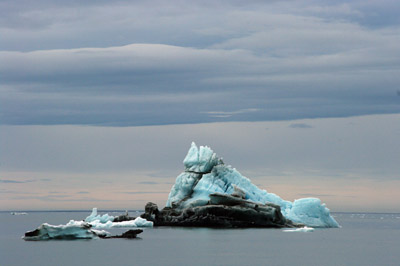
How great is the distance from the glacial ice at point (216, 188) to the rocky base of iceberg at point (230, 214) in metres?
1.13

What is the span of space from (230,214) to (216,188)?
3.35 m

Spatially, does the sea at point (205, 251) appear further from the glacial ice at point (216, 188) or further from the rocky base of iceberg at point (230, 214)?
the glacial ice at point (216, 188)

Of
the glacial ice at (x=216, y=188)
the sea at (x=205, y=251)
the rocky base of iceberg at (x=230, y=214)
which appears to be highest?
the glacial ice at (x=216, y=188)

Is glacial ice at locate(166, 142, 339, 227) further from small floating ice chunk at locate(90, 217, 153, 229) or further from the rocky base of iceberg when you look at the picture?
small floating ice chunk at locate(90, 217, 153, 229)

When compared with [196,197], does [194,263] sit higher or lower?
lower

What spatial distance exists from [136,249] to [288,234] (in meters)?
19.6

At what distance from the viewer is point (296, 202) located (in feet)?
216

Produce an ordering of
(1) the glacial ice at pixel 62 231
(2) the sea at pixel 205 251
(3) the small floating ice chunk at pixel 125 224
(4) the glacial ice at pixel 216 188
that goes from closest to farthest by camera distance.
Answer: (2) the sea at pixel 205 251 < (1) the glacial ice at pixel 62 231 < (3) the small floating ice chunk at pixel 125 224 < (4) the glacial ice at pixel 216 188

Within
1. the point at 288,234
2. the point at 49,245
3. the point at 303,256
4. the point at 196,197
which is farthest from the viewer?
the point at 196,197

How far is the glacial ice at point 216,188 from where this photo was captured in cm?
6412

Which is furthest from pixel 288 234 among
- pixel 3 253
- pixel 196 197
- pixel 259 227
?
pixel 3 253

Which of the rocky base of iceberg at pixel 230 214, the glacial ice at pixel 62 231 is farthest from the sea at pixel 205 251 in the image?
the rocky base of iceberg at pixel 230 214

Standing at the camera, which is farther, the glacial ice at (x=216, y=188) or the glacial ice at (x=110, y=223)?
the glacial ice at (x=216, y=188)

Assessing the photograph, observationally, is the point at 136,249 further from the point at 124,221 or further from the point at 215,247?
the point at 124,221
